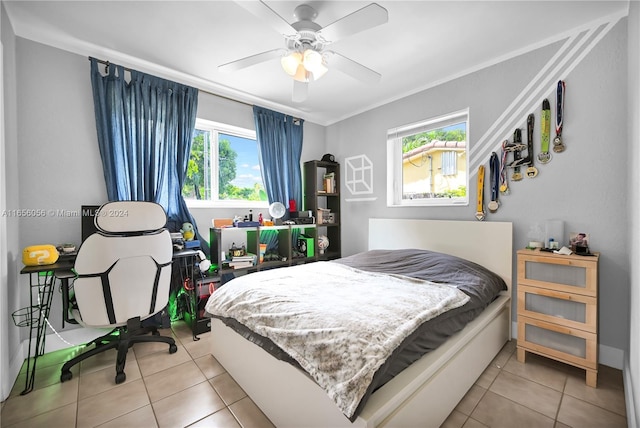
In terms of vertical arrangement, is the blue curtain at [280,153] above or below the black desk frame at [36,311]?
above

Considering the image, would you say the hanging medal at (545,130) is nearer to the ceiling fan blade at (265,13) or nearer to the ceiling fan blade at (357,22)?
the ceiling fan blade at (357,22)

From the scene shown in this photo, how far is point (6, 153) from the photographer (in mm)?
1808

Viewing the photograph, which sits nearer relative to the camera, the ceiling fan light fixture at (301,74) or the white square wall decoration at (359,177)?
the ceiling fan light fixture at (301,74)

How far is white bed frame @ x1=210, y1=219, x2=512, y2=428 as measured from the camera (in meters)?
1.17

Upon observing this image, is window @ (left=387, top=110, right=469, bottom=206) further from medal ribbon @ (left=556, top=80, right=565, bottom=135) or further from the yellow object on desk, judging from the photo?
the yellow object on desk

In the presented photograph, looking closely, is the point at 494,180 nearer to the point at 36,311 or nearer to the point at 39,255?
the point at 39,255

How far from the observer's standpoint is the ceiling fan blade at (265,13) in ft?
4.65

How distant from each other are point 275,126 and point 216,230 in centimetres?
162

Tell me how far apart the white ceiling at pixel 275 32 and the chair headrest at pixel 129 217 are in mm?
1364

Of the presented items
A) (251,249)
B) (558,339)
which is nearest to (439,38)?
(558,339)

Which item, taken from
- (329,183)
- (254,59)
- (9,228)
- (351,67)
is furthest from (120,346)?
(329,183)

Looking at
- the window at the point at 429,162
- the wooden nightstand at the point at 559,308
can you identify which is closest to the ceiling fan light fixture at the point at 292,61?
the window at the point at 429,162

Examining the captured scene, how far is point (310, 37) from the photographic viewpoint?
182 centimetres

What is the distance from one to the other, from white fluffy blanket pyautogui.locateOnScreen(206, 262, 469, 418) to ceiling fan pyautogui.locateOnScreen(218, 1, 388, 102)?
1.51m
